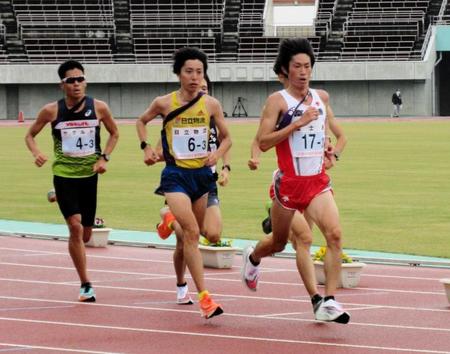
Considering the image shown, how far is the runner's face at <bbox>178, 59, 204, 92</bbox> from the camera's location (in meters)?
10.0

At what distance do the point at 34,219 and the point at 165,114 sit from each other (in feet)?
28.2

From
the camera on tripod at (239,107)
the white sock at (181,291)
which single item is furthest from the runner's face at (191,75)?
the camera on tripod at (239,107)

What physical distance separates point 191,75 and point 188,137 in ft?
1.59

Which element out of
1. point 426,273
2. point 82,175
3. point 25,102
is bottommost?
point 25,102

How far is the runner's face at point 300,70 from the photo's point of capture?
939cm

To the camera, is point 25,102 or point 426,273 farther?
point 25,102

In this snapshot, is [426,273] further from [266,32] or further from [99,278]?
[266,32]

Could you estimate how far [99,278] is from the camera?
1213cm

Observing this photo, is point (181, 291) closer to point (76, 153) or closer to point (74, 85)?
point (76, 153)

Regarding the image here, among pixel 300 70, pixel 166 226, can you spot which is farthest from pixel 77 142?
pixel 300 70

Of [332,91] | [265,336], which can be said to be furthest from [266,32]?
[265,336]

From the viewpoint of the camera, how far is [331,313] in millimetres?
8758

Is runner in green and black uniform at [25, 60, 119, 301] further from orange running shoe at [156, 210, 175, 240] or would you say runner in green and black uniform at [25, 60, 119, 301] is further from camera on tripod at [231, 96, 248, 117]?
camera on tripod at [231, 96, 248, 117]

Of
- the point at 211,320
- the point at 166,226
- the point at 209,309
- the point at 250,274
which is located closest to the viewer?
the point at 209,309
